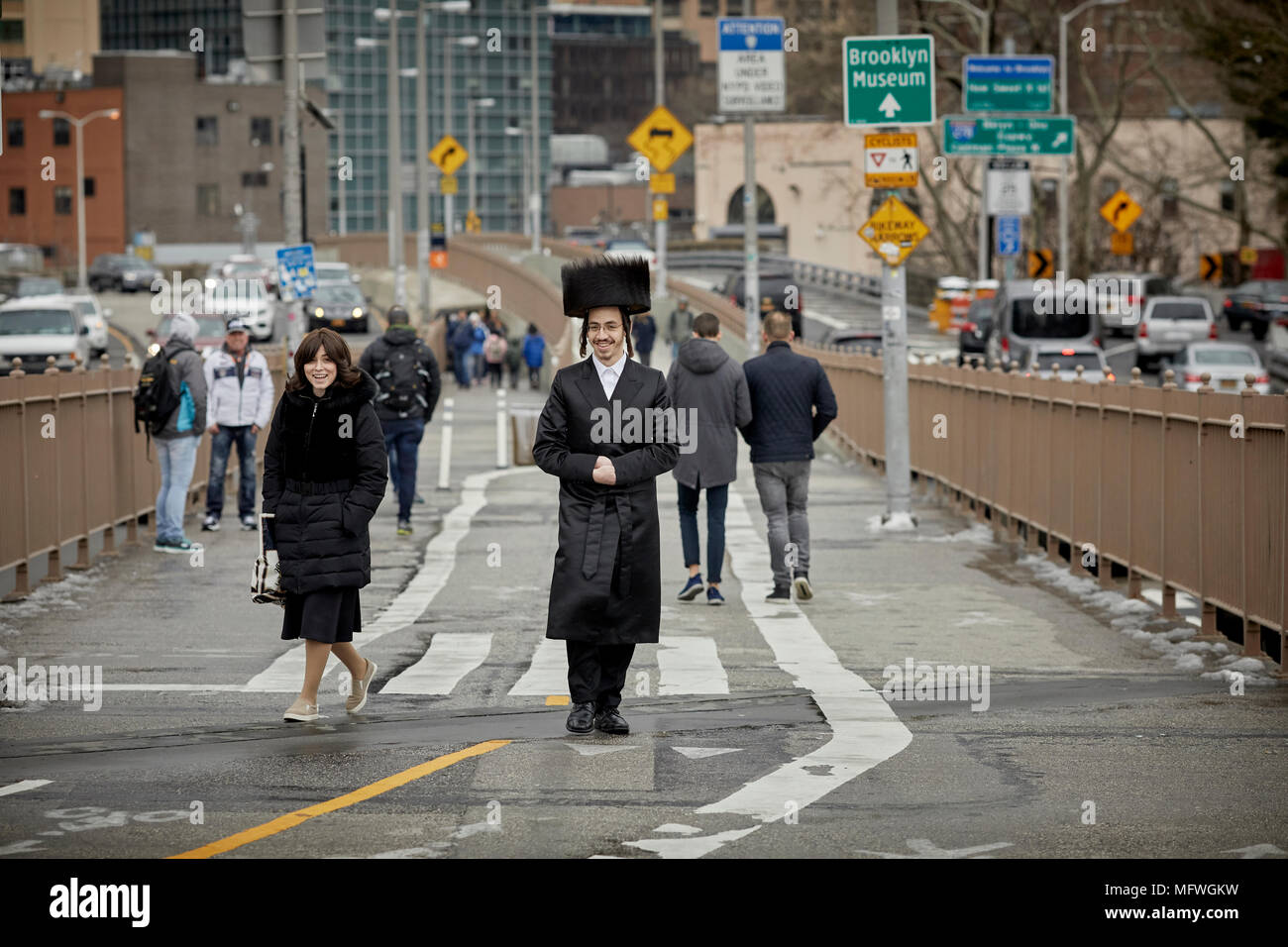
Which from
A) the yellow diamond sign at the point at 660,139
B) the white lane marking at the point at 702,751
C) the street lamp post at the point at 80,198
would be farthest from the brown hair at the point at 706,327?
the street lamp post at the point at 80,198

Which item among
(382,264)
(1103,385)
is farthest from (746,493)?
(382,264)

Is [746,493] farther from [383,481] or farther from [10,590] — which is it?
[383,481]

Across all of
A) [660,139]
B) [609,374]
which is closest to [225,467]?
[609,374]

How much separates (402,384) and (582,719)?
9.94m

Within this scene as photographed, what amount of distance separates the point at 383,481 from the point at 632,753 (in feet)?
6.02

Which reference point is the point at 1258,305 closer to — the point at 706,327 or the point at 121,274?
the point at 121,274

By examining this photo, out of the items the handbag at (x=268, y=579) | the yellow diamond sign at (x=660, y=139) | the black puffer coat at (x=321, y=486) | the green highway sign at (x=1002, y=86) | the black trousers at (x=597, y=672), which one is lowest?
the black trousers at (x=597, y=672)

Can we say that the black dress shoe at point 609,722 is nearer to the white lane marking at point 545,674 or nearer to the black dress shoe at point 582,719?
the black dress shoe at point 582,719

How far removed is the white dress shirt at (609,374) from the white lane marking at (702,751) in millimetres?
1567

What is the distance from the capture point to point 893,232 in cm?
1961

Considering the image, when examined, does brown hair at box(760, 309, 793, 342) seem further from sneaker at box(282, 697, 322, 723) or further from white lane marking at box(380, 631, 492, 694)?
sneaker at box(282, 697, 322, 723)

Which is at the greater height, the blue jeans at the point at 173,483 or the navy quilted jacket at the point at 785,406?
the navy quilted jacket at the point at 785,406

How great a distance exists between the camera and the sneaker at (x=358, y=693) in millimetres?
9711

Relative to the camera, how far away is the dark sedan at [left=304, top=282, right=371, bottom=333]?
5281 centimetres
